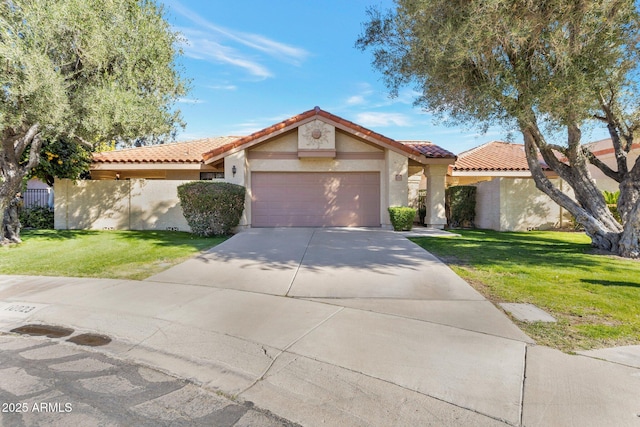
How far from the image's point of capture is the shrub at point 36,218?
15.0 metres

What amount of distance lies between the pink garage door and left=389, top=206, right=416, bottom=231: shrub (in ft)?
4.07

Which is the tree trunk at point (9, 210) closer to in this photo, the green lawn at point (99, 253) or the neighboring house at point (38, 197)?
the green lawn at point (99, 253)

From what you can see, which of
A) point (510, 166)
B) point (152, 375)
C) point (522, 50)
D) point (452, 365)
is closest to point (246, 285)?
point (152, 375)

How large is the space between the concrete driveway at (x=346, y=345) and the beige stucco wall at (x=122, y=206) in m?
8.14

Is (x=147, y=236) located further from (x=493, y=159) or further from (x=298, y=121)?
(x=493, y=159)

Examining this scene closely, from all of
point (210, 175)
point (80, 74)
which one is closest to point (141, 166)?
point (210, 175)

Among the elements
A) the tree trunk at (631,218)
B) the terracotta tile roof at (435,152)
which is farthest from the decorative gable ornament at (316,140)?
the tree trunk at (631,218)

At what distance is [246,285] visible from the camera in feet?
20.5

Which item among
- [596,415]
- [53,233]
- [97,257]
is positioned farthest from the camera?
[53,233]

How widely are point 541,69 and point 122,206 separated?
15165mm

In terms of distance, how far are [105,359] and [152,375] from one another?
0.72m

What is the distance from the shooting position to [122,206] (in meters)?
14.7

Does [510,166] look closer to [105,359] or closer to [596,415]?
[596,415]

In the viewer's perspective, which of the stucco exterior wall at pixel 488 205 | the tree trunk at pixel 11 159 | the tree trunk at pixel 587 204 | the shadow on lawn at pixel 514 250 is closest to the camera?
the shadow on lawn at pixel 514 250
